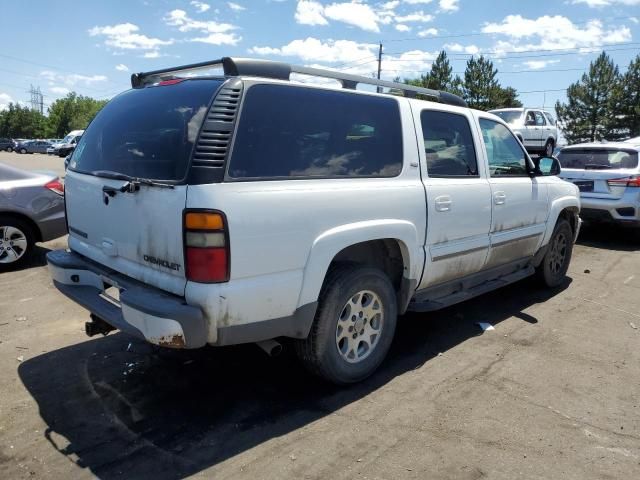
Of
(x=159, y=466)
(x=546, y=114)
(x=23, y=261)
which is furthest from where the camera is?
(x=546, y=114)

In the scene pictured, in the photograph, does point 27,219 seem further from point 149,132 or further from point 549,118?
point 549,118

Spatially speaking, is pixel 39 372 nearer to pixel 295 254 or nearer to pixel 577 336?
pixel 295 254

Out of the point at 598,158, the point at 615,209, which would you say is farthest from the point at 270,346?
the point at 598,158

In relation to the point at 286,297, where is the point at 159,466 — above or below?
below

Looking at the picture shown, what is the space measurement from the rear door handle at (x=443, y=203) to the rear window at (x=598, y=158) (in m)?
6.06

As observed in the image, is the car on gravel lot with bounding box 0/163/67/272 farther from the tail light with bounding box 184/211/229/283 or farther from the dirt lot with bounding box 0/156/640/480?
the tail light with bounding box 184/211/229/283

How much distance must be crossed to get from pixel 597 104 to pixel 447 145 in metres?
54.2

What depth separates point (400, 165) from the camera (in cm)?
367

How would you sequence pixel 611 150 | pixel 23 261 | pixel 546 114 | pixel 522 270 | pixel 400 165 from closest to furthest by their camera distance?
pixel 400 165
pixel 522 270
pixel 23 261
pixel 611 150
pixel 546 114

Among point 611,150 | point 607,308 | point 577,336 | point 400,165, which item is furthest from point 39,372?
point 611,150

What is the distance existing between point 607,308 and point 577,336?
110cm

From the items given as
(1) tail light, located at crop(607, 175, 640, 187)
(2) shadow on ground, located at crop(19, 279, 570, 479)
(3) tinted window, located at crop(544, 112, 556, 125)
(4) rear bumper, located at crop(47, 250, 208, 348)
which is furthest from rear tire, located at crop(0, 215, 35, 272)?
(3) tinted window, located at crop(544, 112, 556, 125)

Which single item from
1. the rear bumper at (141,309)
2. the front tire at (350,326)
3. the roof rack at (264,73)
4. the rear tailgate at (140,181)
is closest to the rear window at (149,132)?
the rear tailgate at (140,181)

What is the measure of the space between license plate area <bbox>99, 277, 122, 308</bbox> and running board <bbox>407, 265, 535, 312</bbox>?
211 cm
